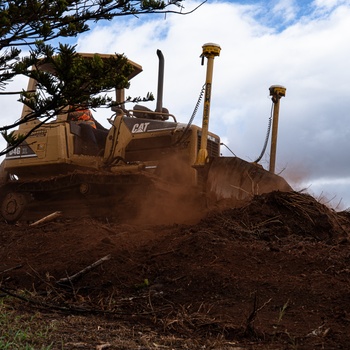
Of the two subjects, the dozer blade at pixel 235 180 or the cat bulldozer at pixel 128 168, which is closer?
the dozer blade at pixel 235 180

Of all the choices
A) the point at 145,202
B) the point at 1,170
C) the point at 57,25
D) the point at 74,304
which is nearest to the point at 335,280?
the point at 74,304

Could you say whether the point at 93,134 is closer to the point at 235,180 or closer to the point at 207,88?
the point at 207,88

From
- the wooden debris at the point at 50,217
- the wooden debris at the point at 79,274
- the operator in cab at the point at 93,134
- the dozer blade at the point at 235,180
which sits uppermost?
the operator in cab at the point at 93,134

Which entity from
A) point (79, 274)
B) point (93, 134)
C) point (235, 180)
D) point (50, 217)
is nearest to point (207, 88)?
point (235, 180)

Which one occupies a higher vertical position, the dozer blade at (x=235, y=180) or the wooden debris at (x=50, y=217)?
the dozer blade at (x=235, y=180)

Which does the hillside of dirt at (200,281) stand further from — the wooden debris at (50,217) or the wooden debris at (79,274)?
the wooden debris at (50,217)

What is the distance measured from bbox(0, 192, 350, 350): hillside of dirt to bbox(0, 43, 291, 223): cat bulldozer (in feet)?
5.23

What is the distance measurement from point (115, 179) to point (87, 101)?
640cm

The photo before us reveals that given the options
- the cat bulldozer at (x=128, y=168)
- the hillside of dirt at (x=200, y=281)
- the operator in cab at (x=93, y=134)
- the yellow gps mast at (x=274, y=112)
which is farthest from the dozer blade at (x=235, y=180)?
the operator in cab at (x=93, y=134)

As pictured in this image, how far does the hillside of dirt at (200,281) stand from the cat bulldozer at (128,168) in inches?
62.7

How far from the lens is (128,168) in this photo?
37.5 ft

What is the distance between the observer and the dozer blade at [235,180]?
414 inches

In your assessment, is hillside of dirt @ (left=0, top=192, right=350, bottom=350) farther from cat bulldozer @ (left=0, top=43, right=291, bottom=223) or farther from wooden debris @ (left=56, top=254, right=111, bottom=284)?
cat bulldozer @ (left=0, top=43, right=291, bottom=223)

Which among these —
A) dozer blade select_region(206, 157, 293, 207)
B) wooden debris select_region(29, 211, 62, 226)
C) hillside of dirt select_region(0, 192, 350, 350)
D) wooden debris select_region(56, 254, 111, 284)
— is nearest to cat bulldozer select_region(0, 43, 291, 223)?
dozer blade select_region(206, 157, 293, 207)
